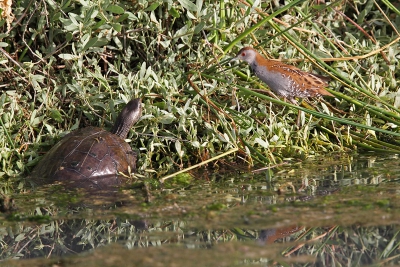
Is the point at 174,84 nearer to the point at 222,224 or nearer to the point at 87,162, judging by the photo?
the point at 87,162

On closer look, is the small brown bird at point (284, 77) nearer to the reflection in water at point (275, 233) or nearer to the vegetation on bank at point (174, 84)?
the vegetation on bank at point (174, 84)

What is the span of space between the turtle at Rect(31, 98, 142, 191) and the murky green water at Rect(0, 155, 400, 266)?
43 cm

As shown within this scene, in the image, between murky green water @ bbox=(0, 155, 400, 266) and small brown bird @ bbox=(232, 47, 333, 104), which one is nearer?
murky green water @ bbox=(0, 155, 400, 266)

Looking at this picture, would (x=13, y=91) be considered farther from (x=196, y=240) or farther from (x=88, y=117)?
(x=196, y=240)

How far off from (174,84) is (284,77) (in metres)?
0.93

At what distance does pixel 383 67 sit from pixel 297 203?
113 inches

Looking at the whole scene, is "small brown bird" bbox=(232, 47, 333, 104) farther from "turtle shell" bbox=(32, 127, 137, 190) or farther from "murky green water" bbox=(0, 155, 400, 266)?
Result: "turtle shell" bbox=(32, 127, 137, 190)

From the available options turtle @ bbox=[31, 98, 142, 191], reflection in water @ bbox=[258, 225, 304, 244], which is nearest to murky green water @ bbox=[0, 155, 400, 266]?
reflection in water @ bbox=[258, 225, 304, 244]

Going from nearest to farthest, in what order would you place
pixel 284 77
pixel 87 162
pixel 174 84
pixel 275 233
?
pixel 275 233, pixel 87 162, pixel 284 77, pixel 174 84

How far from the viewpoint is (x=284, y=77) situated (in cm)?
588

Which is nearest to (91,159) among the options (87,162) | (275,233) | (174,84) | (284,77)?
(87,162)

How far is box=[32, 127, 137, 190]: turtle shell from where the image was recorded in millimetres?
5336

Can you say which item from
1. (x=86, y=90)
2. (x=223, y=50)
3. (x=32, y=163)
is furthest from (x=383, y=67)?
(x=32, y=163)

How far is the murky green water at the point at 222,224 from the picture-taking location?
3459mm
